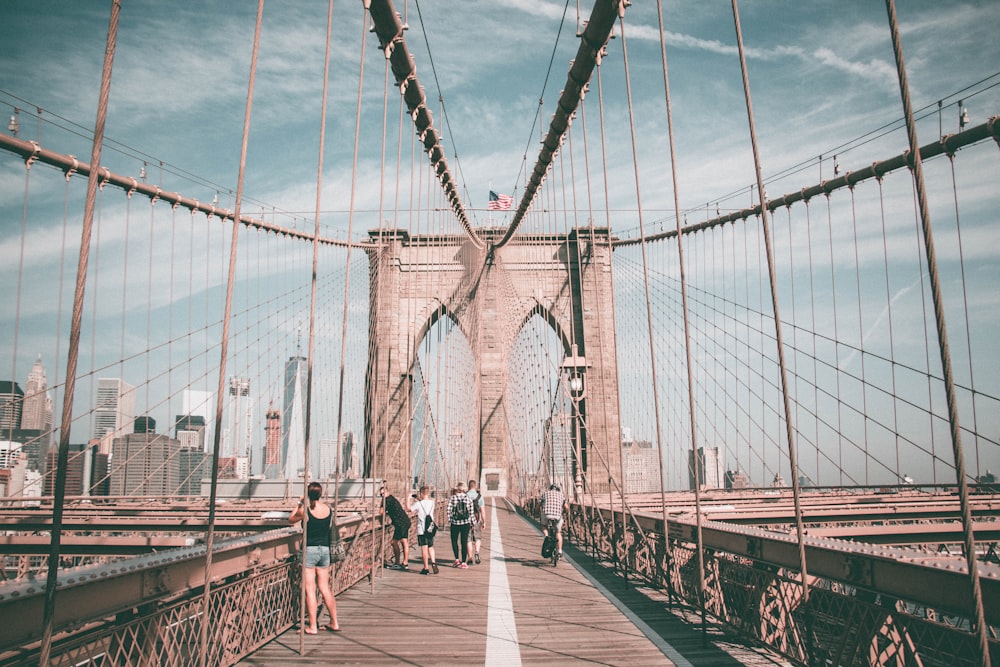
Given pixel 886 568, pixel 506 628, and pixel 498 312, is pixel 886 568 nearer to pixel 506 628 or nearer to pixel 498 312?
pixel 506 628

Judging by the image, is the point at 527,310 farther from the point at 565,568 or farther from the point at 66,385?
the point at 66,385

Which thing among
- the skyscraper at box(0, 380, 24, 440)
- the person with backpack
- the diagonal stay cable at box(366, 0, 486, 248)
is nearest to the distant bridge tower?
the diagonal stay cable at box(366, 0, 486, 248)

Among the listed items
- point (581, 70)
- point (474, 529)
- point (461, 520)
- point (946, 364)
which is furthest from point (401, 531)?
point (581, 70)

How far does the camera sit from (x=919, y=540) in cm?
692

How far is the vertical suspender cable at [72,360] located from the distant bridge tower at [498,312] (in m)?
20.5

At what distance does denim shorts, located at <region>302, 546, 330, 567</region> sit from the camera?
461 centimetres

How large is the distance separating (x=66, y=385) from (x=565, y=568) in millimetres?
6721

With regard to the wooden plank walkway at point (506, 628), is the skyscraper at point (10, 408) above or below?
above

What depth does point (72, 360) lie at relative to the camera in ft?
7.45

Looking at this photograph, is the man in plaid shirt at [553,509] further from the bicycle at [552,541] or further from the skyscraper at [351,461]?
the skyscraper at [351,461]

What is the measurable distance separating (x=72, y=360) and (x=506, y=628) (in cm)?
347

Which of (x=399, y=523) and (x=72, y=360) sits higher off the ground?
(x=72, y=360)

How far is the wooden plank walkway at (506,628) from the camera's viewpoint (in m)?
3.83

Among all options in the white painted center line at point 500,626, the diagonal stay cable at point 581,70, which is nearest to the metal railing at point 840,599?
the white painted center line at point 500,626
